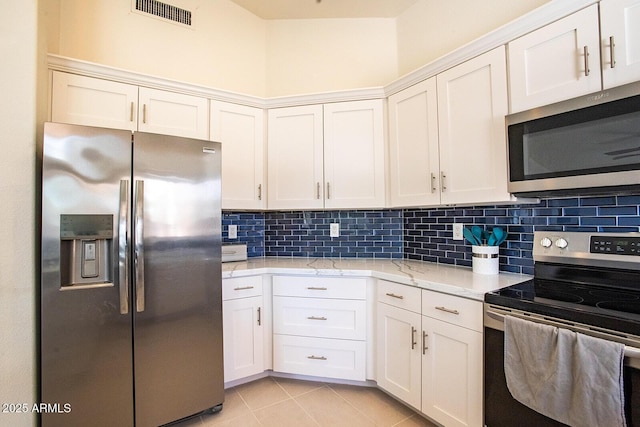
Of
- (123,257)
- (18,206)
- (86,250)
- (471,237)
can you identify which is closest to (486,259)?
(471,237)

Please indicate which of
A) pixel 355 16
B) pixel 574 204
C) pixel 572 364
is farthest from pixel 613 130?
pixel 355 16

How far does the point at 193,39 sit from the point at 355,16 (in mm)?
1448

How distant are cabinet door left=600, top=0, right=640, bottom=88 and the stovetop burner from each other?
0.68 metres

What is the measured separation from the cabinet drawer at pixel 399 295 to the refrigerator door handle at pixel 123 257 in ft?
4.82

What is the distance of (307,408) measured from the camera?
188cm

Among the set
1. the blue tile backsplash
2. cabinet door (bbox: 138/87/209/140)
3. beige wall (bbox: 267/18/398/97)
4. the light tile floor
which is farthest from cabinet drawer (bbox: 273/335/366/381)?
beige wall (bbox: 267/18/398/97)

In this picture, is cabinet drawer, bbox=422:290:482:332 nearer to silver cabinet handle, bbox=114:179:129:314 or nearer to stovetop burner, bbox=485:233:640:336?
stovetop burner, bbox=485:233:640:336

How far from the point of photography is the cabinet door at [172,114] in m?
2.03

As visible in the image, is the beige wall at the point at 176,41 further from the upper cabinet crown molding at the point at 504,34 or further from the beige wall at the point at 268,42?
the upper cabinet crown molding at the point at 504,34

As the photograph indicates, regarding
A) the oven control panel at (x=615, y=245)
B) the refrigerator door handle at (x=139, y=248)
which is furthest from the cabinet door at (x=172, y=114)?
the oven control panel at (x=615, y=245)

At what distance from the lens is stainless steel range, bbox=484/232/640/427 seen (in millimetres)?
970

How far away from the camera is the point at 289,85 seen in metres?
2.85

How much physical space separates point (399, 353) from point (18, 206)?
7.14 ft

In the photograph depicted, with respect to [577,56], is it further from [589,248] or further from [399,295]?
[399,295]
